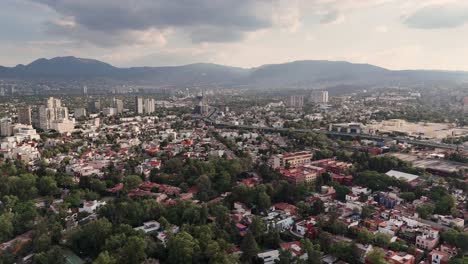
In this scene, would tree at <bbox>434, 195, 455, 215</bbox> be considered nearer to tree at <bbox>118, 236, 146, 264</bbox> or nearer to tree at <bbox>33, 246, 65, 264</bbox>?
tree at <bbox>118, 236, 146, 264</bbox>

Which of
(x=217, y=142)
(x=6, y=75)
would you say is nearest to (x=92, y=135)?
(x=217, y=142)

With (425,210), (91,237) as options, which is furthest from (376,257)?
(91,237)

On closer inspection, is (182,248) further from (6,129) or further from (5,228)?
(6,129)

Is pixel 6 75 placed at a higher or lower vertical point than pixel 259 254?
higher

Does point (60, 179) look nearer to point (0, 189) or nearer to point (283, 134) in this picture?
point (0, 189)

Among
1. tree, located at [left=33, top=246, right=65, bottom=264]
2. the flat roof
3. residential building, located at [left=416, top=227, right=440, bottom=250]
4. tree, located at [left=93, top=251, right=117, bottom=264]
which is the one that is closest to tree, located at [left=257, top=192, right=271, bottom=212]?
residential building, located at [left=416, top=227, right=440, bottom=250]

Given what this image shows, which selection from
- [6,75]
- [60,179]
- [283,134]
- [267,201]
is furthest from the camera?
[6,75]

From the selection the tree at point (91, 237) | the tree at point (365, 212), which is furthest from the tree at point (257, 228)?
the tree at point (91, 237)

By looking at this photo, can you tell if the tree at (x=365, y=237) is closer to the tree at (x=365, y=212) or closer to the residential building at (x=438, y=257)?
the residential building at (x=438, y=257)
